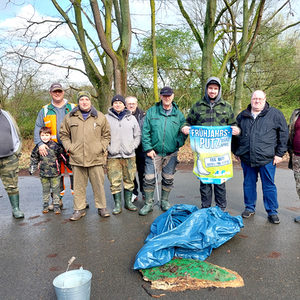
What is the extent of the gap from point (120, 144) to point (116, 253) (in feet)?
6.26

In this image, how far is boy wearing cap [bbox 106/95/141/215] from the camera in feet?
14.5

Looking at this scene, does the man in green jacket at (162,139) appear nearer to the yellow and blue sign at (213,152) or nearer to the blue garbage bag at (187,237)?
the yellow and blue sign at (213,152)

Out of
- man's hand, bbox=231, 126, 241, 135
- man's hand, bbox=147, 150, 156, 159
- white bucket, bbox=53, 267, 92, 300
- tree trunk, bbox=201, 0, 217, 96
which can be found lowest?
white bucket, bbox=53, 267, 92, 300

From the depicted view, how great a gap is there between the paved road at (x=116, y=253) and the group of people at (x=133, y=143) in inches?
12.1

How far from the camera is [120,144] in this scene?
4457 mm

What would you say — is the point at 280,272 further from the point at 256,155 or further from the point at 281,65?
the point at 281,65

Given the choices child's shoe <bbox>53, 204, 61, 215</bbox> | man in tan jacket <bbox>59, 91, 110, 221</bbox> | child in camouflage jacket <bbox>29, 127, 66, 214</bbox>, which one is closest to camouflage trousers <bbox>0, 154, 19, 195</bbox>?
child in camouflage jacket <bbox>29, 127, 66, 214</bbox>

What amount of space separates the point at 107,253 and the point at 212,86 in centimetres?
288

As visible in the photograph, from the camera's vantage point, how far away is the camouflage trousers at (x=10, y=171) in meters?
4.35

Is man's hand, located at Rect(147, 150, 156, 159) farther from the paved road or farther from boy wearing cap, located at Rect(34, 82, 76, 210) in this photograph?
boy wearing cap, located at Rect(34, 82, 76, 210)

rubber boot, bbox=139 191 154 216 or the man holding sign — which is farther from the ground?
the man holding sign

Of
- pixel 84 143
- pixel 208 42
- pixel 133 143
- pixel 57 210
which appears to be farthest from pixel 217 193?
pixel 208 42

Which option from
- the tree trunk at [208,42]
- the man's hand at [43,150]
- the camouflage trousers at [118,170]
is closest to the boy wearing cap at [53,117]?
the man's hand at [43,150]

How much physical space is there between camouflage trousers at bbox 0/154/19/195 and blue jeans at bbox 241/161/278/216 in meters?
3.98
